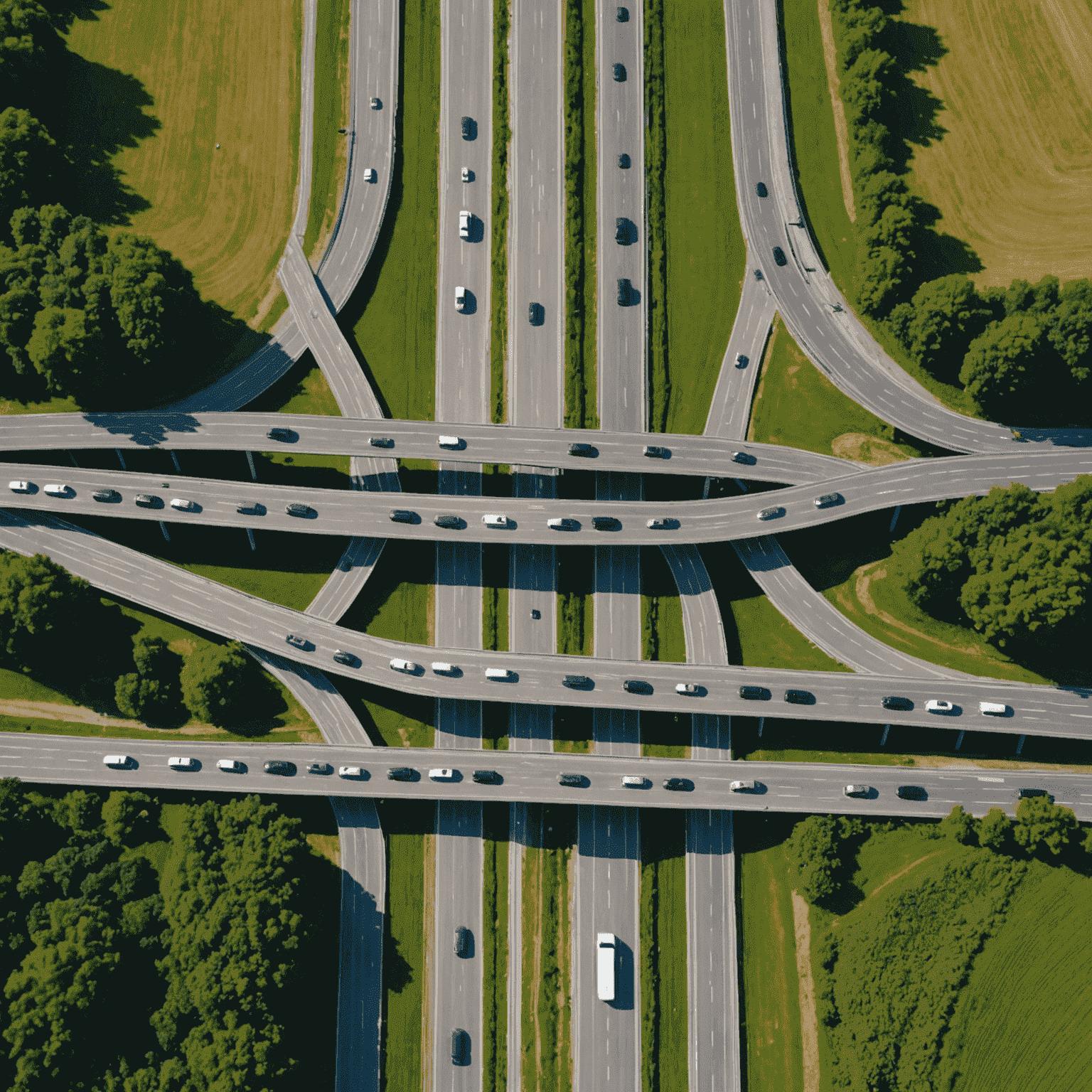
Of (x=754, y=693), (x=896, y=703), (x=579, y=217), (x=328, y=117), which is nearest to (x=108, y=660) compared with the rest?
(x=328, y=117)

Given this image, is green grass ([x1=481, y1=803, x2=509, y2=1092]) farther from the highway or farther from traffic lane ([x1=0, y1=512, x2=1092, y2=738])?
the highway

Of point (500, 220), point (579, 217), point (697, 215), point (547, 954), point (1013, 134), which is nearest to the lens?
point (547, 954)

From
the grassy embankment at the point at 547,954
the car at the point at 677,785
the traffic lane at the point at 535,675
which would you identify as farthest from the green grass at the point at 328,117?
the car at the point at 677,785

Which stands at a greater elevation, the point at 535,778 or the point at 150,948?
the point at 535,778

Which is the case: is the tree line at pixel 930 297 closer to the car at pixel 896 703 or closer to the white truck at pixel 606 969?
the car at pixel 896 703

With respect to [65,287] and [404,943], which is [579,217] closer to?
[65,287]

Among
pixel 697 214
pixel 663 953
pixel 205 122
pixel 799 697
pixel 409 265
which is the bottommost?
pixel 663 953

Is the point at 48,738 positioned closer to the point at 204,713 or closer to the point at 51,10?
the point at 204,713

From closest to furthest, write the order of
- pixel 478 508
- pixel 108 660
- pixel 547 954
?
pixel 547 954, pixel 108 660, pixel 478 508

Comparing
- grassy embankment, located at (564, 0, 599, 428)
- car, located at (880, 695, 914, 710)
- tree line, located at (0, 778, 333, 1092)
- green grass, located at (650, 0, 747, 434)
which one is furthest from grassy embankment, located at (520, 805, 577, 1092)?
green grass, located at (650, 0, 747, 434)
